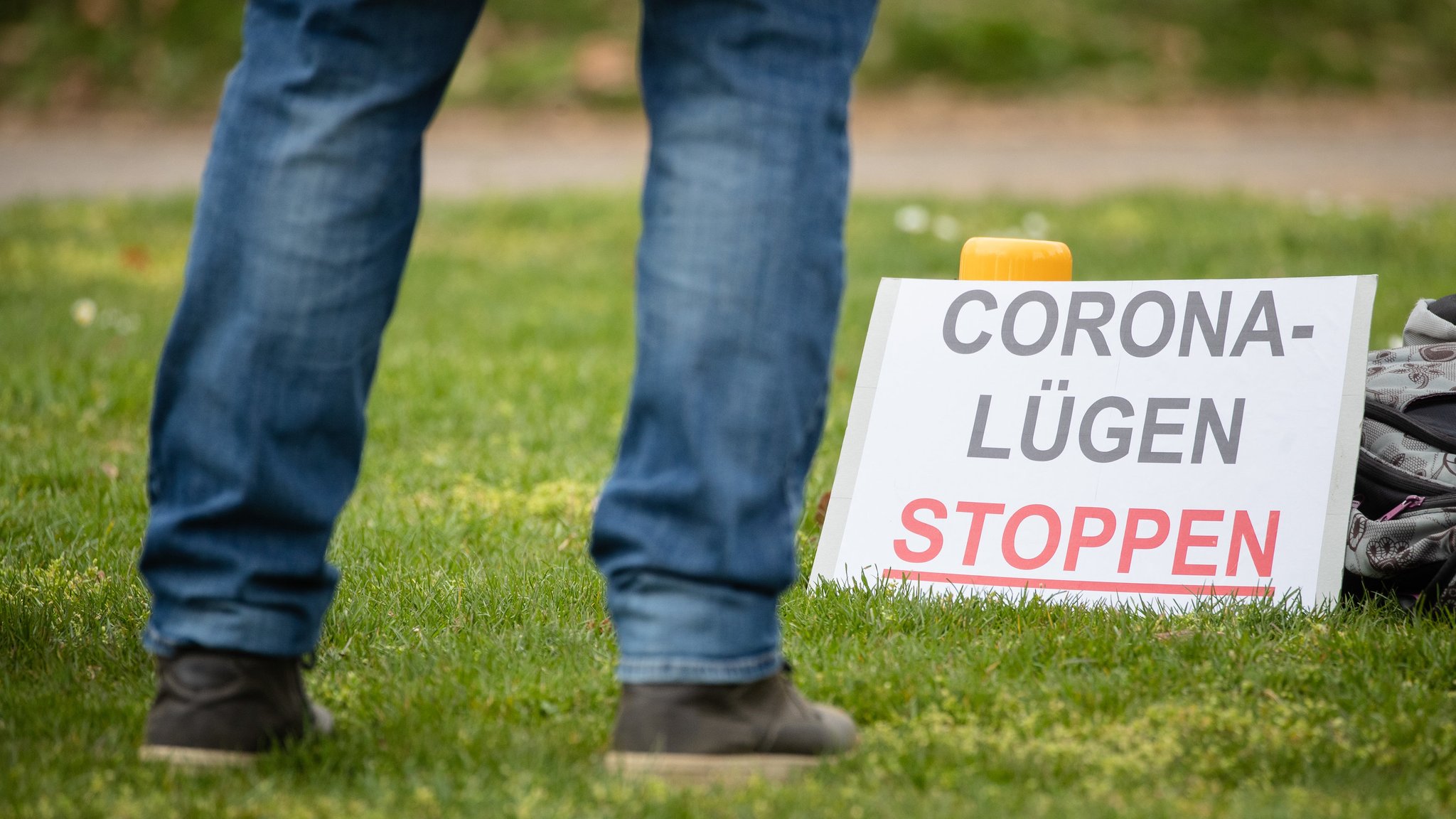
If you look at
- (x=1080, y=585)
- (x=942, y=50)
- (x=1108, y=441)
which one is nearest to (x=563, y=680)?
(x=1080, y=585)

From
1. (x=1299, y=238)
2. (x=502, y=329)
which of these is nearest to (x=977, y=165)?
(x=1299, y=238)

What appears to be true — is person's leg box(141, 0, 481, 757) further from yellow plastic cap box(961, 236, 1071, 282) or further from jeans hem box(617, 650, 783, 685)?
yellow plastic cap box(961, 236, 1071, 282)

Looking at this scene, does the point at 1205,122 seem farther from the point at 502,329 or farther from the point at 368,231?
the point at 368,231

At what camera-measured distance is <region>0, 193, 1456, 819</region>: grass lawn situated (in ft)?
4.99

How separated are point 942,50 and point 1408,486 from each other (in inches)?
510

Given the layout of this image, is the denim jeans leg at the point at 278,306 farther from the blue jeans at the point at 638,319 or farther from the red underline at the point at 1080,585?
the red underline at the point at 1080,585

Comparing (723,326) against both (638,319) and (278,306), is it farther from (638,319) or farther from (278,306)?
(278,306)

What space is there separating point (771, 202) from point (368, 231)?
48cm

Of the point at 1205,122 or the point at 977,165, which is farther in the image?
the point at 1205,122

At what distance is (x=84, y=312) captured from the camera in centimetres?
496

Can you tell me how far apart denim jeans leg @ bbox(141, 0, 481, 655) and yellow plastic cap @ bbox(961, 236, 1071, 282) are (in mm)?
1328

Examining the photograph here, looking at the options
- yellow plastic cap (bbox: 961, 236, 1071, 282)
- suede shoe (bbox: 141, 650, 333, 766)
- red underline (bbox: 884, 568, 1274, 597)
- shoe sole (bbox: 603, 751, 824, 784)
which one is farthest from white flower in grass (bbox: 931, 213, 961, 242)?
suede shoe (bbox: 141, 650, 333, 766)

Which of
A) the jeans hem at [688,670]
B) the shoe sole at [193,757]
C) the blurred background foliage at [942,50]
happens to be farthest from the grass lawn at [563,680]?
the blurred background foliage at [942,50]

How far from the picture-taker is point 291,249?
1496 mm
